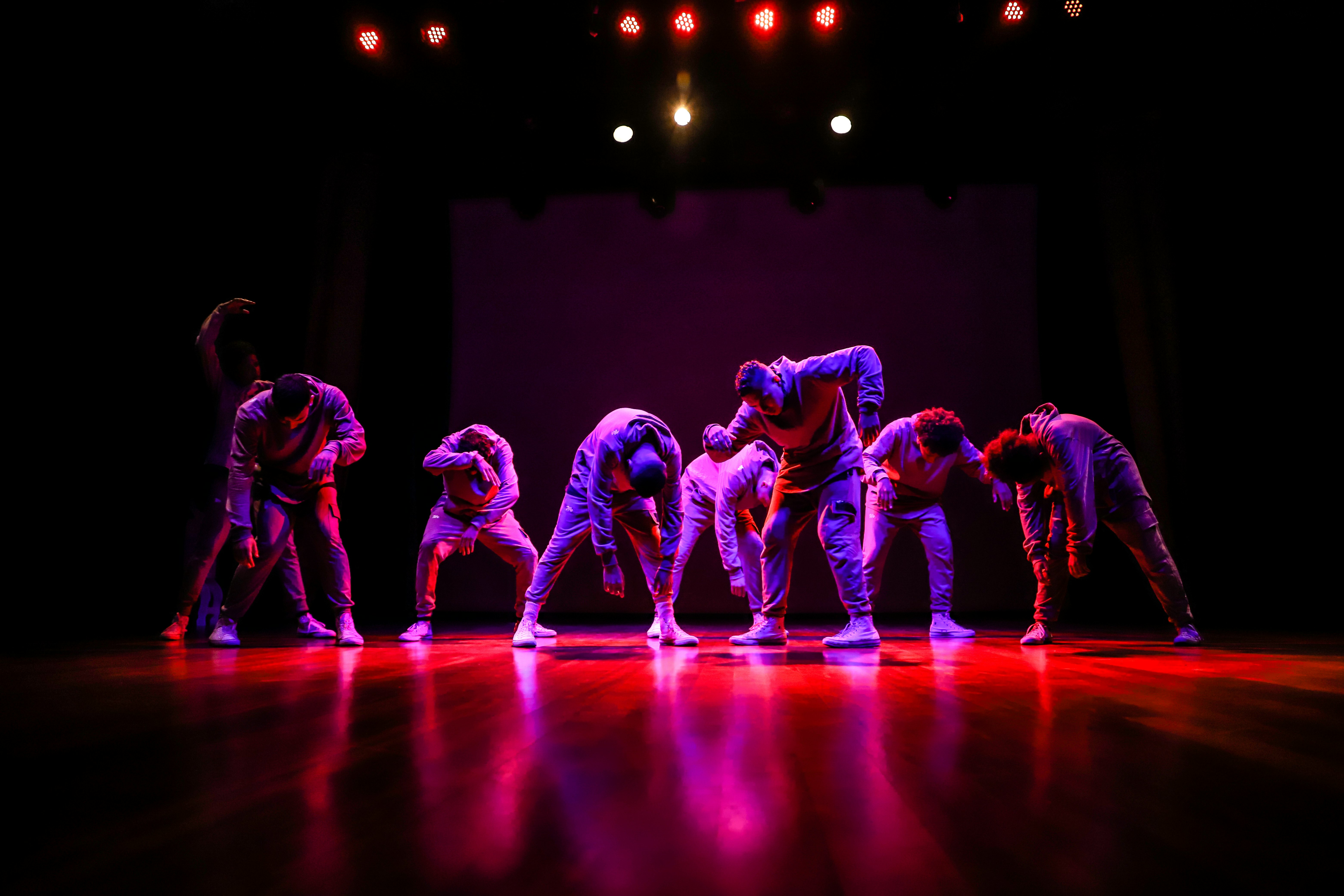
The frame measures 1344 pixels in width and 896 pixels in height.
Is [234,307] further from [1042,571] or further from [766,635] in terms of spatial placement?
[1042,571]

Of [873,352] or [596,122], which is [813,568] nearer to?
[873,352]

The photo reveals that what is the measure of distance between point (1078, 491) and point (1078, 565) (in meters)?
0.43

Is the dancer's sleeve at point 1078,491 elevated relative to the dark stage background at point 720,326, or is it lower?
lower

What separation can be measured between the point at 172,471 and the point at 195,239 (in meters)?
1.70

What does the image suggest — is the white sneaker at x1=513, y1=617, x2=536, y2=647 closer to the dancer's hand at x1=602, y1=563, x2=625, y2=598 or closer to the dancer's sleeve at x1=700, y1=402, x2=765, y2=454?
the dancer's hand at x1=602, y1=563, x2=625, y2=598

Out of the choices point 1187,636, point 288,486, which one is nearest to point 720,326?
point 288,486

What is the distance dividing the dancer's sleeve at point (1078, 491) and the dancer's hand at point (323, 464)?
4.31 meters

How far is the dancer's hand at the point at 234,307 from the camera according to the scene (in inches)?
167

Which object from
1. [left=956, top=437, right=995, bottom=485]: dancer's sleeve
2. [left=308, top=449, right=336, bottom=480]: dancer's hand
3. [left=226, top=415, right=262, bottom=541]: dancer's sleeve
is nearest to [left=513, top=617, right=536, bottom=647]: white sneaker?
[left=308, top=449, right=336, bottom=480]: dancer's hand

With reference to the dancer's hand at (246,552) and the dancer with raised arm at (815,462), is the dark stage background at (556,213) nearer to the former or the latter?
the dancer's hand at (246,552)

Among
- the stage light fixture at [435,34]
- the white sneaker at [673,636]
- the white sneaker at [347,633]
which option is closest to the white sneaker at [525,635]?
the white sneaker at [673,636]

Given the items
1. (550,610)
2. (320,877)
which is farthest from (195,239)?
(320,877)

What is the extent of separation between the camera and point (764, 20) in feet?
16.5

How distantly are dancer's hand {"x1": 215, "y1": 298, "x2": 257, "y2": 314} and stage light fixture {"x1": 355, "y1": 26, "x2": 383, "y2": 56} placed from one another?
2250 mm
